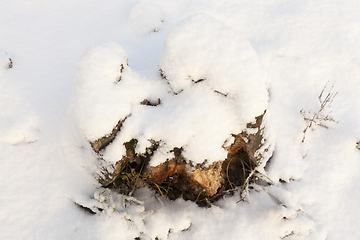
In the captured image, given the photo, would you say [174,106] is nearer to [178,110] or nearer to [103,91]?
[178,110]

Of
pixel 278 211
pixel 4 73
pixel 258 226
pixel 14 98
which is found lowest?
pixel 258 226

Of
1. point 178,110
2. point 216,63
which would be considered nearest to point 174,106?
point 178,110

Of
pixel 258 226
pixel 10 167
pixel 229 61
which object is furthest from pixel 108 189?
pixel 229 61

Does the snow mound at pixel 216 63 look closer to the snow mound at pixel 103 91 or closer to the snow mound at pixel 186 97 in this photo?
the snow mound at pixel 186 97

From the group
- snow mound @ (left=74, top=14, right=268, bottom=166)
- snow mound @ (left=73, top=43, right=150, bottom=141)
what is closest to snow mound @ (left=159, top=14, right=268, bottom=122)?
snow mound @ (left=74, top=14, right=268, bottom=166)

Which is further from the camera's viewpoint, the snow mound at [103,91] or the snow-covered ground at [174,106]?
the snow-covered ground at [174,106]

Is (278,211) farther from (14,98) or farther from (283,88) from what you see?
(14,98)

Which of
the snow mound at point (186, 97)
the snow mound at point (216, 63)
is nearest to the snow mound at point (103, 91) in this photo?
the snow mound at point (186, 97)
